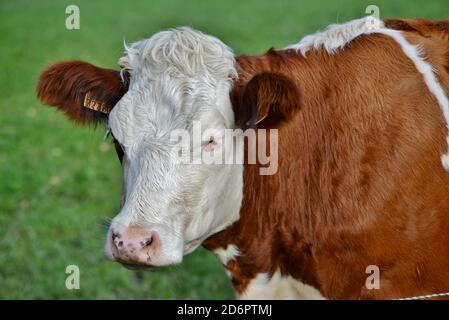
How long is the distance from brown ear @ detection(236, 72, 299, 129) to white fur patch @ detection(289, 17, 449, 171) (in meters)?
0.47

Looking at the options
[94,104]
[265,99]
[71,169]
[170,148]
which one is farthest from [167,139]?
[71,169]

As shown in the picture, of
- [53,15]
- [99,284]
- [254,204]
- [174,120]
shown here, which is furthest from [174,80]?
[53,15]

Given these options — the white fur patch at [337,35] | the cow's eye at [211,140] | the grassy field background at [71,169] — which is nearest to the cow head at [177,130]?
the cow's eye at [211,140]

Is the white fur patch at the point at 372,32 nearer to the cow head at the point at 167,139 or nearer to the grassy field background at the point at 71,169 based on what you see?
the cow head at the point at 167,139

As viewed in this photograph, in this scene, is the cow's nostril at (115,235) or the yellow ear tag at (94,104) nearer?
the cow's nostril at (115,235)

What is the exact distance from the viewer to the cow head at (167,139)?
11.6ft

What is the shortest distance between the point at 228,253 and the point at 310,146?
0.71m

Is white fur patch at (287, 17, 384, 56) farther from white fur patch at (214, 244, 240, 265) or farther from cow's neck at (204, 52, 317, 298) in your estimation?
white fur patch at (214, 244, 240, 265)

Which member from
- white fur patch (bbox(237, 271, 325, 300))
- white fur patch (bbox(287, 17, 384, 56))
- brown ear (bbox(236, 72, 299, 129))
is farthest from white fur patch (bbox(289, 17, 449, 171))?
white fur patch (bbox(237, 271, 325, 300))

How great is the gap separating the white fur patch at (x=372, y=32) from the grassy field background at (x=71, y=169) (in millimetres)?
1145

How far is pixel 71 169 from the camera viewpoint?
8719 millimetres

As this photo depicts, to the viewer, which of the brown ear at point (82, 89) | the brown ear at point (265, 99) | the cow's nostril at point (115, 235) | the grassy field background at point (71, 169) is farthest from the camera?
the grassy field background at point (71, 169)

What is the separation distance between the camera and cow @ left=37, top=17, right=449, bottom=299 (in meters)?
3.78
